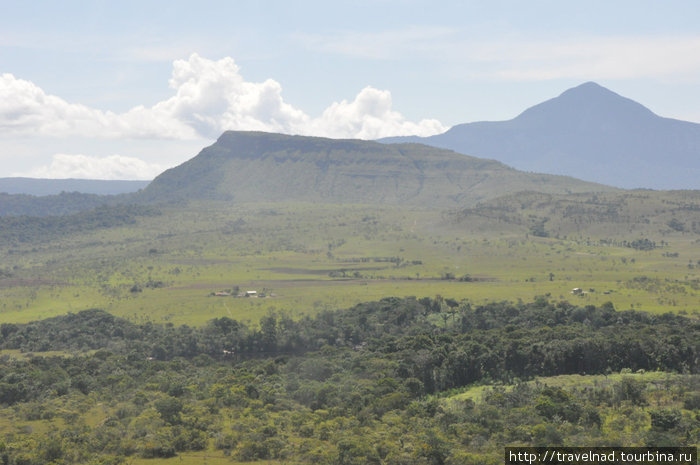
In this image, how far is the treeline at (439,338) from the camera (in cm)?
7138

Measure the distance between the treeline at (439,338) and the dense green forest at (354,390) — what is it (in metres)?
0.24

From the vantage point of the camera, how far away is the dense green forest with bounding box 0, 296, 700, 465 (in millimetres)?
44562

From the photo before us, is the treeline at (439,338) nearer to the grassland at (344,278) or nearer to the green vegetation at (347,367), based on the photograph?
the green vegetation at (347,367)

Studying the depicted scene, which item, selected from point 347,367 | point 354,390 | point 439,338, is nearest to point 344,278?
point 439,338

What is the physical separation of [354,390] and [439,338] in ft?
86.8

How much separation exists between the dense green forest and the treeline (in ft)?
0.78

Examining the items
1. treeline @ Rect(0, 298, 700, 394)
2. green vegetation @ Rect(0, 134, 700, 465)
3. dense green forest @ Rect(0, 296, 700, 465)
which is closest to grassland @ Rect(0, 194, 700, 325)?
green vegetation @ Rect(0, 134, 700, 465)

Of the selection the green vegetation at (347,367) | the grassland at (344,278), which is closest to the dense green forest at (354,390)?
the green vegetation at (347,367)

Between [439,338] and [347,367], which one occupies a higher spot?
[439,338]

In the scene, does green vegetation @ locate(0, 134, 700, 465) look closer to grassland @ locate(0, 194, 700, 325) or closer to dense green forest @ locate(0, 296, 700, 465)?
dense green forest @ locate(0, 296, 700, 465)

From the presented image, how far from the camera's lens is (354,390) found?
58906 mm

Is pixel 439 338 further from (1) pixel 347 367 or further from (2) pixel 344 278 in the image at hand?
(2) pixel 344 278

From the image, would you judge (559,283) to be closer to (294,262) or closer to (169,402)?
(294,262)

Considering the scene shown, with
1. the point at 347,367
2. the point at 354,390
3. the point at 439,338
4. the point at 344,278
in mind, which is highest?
the point at 344,278
